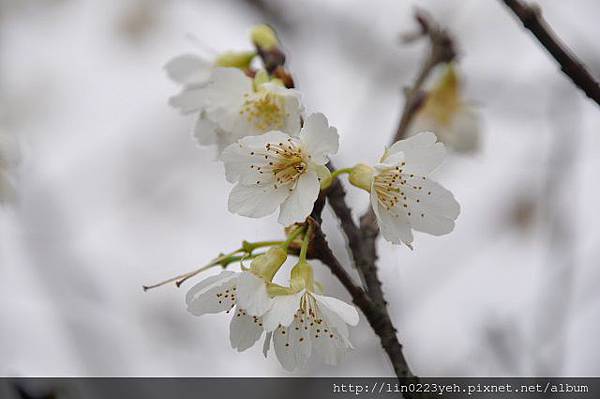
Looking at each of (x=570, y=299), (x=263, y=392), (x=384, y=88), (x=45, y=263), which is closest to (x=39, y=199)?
(x=45, y=263)

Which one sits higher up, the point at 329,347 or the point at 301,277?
the point at 301,277

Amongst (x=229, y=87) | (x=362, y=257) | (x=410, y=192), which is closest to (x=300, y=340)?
(x=362, y=257)

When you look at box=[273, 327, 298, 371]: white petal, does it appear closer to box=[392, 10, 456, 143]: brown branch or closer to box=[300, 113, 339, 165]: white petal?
box=[300, 113, 339, 165]: white petal

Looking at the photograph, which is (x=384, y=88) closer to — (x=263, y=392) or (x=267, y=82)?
(x=263, y=392)

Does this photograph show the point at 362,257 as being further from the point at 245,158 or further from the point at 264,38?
the point at 264,38

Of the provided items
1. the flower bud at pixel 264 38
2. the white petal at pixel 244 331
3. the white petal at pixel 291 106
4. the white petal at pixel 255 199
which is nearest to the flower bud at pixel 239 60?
Result: the flower bud at pixel 264 38

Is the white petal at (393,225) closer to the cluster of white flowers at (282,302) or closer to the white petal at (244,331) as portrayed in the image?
the cluster of white flowers at (282,302)
